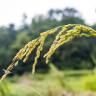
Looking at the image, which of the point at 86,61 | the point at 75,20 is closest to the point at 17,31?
the point at 75,20

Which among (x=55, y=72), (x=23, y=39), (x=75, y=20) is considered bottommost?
(x=55, y=72)

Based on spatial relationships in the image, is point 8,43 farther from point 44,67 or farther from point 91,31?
point 91,31

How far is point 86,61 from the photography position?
107ft

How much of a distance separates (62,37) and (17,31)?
45471mm

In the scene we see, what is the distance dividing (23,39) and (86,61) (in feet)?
24.2

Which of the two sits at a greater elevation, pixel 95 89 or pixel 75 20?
pixel 75 20

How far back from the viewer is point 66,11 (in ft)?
149

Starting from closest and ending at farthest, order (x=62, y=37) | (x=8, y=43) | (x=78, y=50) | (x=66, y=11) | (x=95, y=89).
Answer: (x=62, y=37), (x=95, y=89), (x=78, y=50), (x=8, y=43), (x=66, y=11)

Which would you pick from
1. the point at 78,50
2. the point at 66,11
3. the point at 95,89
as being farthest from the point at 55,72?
the point at 66,11

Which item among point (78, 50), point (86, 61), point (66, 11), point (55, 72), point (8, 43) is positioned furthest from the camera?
point (66, 11)

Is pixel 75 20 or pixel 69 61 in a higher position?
pixel 75 20

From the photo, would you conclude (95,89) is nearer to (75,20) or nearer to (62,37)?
(62,37)

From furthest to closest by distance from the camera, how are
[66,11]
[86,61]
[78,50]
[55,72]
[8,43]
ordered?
[66,11] < [8,43] < [78,50] < [86,61] < [55,72]

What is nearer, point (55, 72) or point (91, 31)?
point (91, 31)
